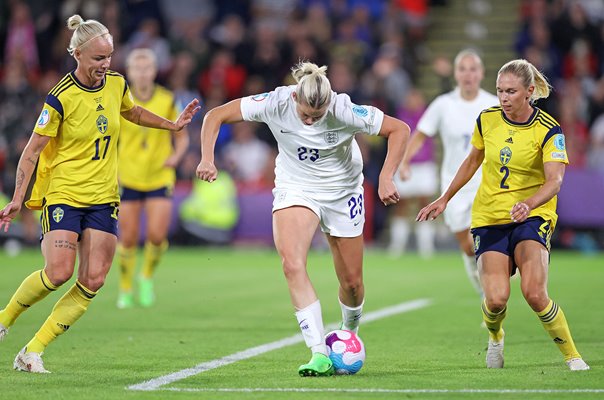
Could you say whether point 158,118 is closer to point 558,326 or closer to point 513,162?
point 513,162

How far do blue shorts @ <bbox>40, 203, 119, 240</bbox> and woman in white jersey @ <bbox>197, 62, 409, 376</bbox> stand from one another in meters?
0.92

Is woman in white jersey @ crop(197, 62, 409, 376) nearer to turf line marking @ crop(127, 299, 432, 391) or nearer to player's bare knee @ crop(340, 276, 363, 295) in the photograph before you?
player's bare knee @ crop(340, 276, 363, 295)

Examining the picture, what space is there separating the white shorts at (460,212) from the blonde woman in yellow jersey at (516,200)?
10.0 ft

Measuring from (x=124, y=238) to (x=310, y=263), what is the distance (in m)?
6.27

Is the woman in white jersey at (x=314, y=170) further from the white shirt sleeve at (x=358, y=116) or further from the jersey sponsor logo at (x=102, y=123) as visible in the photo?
the jersey sponsor logo at (x=102, y=123)

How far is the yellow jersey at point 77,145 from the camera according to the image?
829cm

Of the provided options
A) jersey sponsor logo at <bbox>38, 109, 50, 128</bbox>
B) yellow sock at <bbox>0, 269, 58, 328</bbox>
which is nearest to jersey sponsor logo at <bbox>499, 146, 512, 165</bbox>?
jersey sponsor logo at <bbox>38, 109, 50, 128</bbox>

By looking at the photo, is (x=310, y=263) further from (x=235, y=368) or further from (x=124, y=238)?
(x=235, y=368)

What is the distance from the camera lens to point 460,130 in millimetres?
11703

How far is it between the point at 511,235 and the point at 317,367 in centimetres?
170

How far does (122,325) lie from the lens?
11461 mm

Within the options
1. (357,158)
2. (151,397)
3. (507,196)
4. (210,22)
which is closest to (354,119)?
(357,158)

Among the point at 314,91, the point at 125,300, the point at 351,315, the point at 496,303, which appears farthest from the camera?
the point at 125,300

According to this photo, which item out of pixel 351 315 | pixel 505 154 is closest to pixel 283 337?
pixel 351 315
